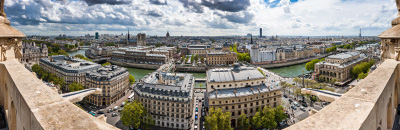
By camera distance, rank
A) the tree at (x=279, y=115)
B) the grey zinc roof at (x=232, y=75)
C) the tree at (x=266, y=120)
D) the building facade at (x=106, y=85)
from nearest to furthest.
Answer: the tree at (x=266, y=120) < the tree at (x=279, y=115) < the grey zinc roof at (x=232, y=75) < the building facade at (x=106, y=85)

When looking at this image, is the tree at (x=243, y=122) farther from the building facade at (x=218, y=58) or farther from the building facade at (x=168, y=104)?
the building facade at (x=218, y=58)

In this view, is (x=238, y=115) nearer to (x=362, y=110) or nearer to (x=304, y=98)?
(x=304, y=98)

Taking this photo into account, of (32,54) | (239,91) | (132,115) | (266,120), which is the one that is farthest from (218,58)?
(32,54)

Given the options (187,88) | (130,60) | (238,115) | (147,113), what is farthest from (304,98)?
(130,60)

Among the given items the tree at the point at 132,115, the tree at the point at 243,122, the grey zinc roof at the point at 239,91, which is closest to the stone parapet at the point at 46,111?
the tree at the point at 132,115

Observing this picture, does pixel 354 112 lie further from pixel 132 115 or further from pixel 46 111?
pixel 132 115

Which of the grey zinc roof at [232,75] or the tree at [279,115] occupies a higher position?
the grey zinc roof at [232,75]
